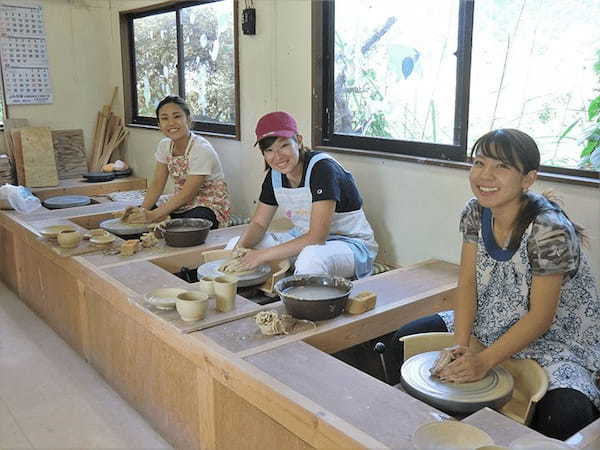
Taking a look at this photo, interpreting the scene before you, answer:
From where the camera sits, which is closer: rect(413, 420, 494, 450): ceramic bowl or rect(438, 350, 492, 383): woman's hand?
rect(413, 420, 494, 450): ceramic bowl

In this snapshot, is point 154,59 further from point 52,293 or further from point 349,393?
point 349,393

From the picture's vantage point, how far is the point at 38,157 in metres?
4.95

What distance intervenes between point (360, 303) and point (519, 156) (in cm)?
81

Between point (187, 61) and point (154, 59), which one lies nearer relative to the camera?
point (187, 61)

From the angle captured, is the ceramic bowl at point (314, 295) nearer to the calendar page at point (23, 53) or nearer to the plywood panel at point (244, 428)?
the plywood panel at point (244, 428)

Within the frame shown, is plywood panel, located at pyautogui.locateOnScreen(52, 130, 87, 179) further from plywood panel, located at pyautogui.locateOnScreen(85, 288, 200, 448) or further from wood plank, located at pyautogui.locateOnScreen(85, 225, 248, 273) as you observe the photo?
plywood panel, located at pyautogui.locateOnScreen(85, 288, 200, 448)

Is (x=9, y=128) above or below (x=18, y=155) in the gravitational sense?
above

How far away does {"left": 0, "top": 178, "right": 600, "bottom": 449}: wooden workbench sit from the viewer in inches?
61.7

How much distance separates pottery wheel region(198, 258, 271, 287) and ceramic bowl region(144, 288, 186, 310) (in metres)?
0.32

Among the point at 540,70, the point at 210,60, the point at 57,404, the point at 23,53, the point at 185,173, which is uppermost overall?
the point at 23,53

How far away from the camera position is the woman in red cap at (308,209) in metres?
2.63

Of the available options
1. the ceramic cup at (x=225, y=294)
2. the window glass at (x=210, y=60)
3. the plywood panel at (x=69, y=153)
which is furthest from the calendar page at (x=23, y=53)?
the ceramic cup at (x=225, y=294)

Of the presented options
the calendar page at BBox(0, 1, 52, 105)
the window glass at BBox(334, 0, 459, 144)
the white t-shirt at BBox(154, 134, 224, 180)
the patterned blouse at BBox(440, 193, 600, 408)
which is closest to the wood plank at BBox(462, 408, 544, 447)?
the patterned blouse at BBox(440, 193, 600, 408)

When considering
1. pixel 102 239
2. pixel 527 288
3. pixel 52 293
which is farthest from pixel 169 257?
pixel 527 288
